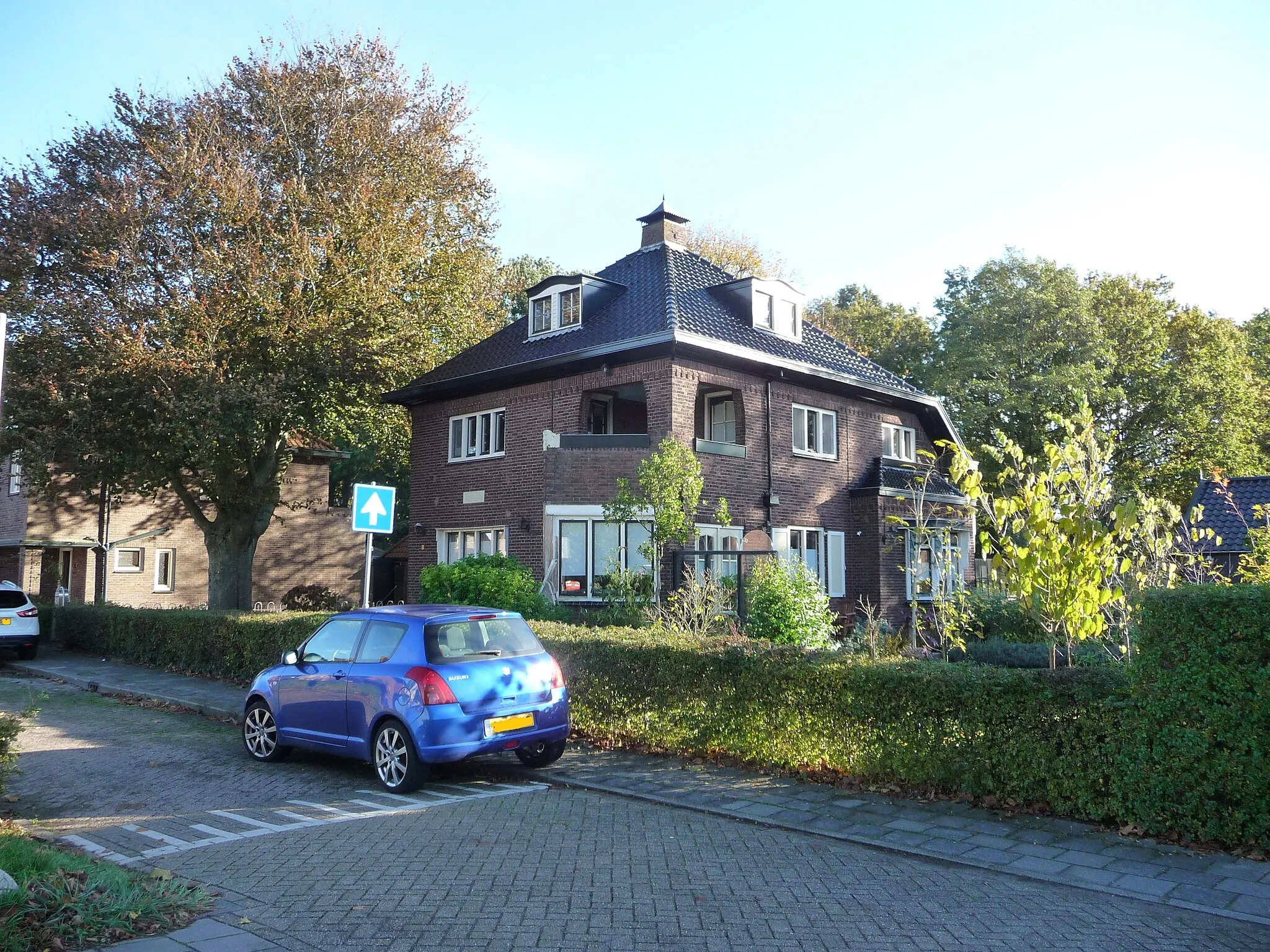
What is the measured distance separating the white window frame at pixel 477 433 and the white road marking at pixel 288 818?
47.6ft

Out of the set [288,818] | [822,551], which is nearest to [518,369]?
[822,551]

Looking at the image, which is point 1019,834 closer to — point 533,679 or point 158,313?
point 533,679

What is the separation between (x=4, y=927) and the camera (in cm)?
484

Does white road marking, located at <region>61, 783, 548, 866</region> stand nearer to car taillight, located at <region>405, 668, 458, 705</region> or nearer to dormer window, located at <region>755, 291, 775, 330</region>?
car taillight, located at <region>405, 668, 458, 705</region>

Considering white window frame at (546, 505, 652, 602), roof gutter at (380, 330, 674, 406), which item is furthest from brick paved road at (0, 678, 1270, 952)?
roof gutter at (380, 330, 674, 406)

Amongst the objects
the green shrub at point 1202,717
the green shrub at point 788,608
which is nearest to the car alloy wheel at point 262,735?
the green shrub at point 788,608

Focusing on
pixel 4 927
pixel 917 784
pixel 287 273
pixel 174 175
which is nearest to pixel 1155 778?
pixel 917 784

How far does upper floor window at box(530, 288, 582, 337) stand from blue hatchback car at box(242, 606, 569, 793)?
14.0 meters

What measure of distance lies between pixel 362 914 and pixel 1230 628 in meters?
6.09

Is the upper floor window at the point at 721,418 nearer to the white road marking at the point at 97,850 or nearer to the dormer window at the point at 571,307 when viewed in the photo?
the dormer window at the point at 571,307

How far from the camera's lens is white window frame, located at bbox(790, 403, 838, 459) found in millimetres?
23234

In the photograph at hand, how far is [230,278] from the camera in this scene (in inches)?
810

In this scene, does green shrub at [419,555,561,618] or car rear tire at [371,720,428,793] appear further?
green shrub at [419,555,561,618]

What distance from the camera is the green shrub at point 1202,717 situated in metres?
6.73
